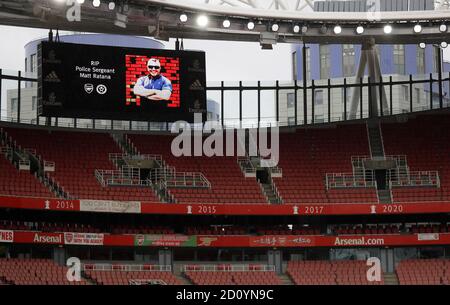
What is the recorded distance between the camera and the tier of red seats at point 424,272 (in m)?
41.0

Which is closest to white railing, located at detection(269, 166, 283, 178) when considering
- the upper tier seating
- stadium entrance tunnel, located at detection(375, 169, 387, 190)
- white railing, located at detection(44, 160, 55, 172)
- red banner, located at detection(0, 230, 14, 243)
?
stadium entrance tunnel, located at detection(375, 169, 387, 190)

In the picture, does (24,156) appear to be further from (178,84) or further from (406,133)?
(406,133)

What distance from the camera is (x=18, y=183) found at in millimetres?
41469

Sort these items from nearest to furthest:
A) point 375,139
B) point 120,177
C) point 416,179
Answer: point 120,177 < point 416,179 < point 375,139

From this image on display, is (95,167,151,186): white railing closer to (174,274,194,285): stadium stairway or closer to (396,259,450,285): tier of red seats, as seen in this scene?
(174,274,194,285): stadium stairway

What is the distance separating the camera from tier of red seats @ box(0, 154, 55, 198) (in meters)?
40.7

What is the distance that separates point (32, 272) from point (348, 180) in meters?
17.7

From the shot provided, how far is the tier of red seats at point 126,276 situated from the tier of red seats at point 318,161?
784cm

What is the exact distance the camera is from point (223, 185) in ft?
150

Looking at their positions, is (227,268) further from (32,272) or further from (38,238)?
(32,272)

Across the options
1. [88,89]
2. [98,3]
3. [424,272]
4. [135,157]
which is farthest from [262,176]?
[98,3]

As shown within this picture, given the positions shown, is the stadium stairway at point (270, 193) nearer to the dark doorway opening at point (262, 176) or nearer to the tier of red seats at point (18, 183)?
the dark doorway opening at point (262, 176)

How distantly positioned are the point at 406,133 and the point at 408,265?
8956mm

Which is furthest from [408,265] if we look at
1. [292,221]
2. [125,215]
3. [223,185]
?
[125,215]
